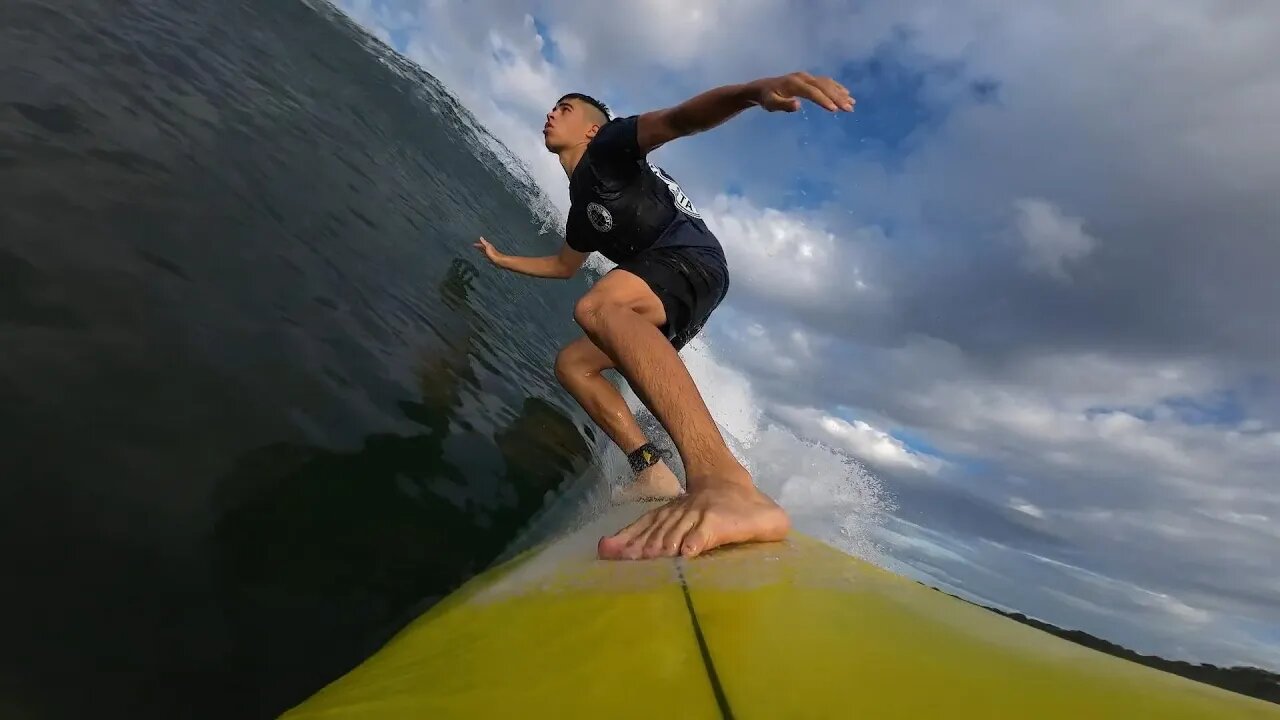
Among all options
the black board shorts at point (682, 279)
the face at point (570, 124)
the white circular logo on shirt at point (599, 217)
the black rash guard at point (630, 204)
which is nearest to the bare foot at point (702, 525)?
the black board shorts at point (682, 279)

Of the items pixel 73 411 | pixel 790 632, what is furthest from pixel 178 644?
pixel 790 632

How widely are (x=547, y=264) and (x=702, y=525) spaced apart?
10.7 feet

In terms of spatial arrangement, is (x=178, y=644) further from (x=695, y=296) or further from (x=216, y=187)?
(x=216, y=187)

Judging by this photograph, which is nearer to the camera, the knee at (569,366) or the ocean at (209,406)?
the ocean at (209,406)

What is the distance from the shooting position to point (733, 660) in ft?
3.62

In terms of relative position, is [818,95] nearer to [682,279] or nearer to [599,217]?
[682,279]

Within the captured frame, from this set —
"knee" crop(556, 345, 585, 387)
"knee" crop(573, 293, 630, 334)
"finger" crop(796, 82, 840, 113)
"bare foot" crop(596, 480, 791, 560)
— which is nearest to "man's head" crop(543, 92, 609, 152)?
"knee" crop(556, 345, 585, 387)

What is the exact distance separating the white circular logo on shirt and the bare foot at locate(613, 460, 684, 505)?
132cm

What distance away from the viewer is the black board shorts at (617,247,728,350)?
10.5 feet

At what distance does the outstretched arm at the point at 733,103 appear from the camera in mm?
2348

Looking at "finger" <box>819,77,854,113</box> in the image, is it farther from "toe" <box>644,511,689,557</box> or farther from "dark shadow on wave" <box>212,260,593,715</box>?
"dark shadow on wave" <box>212,260,593,715</box>

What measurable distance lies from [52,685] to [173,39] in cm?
648

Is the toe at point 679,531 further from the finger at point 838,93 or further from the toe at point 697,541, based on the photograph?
the finger at point 838,93

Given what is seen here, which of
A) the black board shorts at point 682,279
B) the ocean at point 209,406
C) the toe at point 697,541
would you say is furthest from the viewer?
the black board shorts at point 682,279
